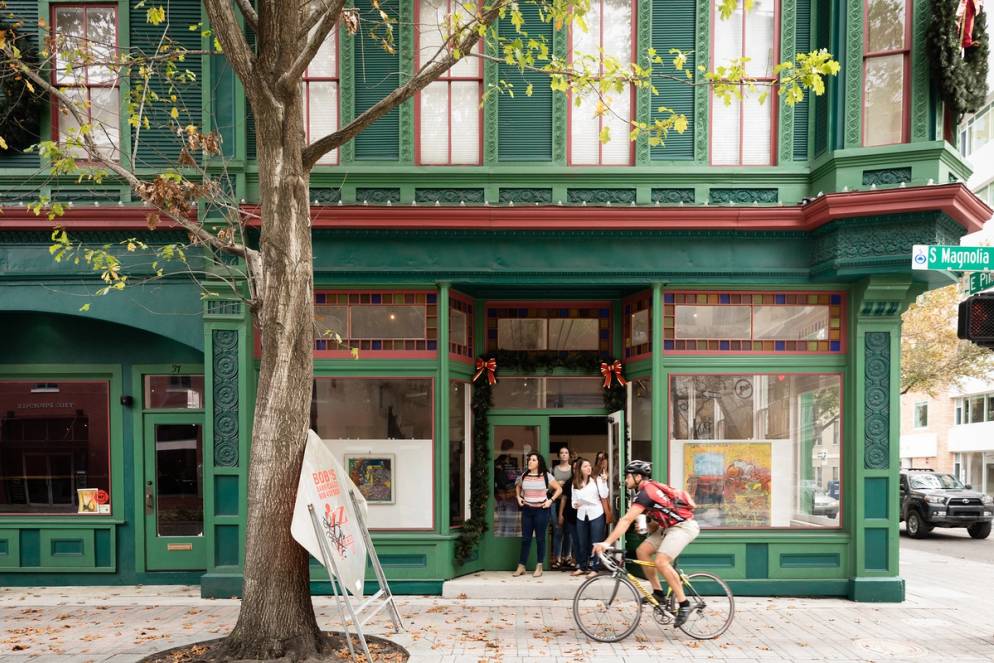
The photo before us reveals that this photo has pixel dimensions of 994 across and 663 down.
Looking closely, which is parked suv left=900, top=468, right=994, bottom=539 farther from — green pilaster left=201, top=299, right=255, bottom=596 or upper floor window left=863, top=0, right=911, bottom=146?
green pilaster left=201, top=299, right=255, bottom=596

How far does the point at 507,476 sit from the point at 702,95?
228 inches

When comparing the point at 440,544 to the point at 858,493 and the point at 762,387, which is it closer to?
the point at 762,387

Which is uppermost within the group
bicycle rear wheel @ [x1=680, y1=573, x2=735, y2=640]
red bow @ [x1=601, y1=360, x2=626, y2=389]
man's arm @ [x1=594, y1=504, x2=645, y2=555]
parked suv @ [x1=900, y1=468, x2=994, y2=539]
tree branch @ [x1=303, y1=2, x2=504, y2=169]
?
tree branch @ [x1=303, y1=2, x2=504, y2=169]

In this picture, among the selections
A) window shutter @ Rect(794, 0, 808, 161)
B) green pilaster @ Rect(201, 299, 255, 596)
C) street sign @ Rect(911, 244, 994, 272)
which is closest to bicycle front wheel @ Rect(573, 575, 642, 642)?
street sign @ Rect(911, 244, 994, 272)

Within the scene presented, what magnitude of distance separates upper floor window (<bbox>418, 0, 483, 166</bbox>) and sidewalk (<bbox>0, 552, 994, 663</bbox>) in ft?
18.6

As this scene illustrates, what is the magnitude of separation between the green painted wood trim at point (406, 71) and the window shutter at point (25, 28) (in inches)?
188

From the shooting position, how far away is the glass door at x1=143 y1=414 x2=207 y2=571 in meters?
10.7

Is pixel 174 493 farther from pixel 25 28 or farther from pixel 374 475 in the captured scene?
pixel 25 28

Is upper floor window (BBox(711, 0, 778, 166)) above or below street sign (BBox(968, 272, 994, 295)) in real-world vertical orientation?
above

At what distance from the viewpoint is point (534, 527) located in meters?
10.5

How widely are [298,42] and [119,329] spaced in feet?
18.6

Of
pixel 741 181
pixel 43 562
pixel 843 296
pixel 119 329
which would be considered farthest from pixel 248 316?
pixel 843 296

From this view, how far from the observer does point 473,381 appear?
10.8m

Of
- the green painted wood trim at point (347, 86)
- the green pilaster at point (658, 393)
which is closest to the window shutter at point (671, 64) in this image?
the green pilaster at point (658, 393)
